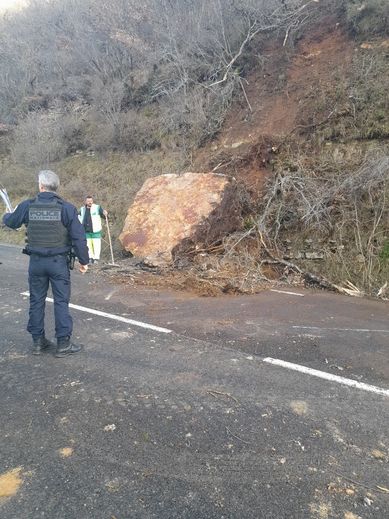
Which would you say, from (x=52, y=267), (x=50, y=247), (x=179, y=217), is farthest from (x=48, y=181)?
(x=179, y=217)

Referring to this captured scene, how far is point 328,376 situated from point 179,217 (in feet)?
20.2

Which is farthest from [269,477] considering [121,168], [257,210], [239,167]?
[121,168]

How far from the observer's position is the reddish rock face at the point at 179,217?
902 centimetres

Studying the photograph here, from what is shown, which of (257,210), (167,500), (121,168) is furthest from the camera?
(121,168)

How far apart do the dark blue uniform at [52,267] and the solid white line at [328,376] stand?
2.17 m

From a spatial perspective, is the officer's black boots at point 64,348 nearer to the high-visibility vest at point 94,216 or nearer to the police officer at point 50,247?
the police officer at point 50,247

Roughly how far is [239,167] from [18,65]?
2197 cm

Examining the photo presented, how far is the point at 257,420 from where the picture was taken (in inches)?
124

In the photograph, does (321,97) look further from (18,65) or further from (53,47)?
(18,65)

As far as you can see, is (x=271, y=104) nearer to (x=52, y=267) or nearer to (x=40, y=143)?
(x=52, y=267)

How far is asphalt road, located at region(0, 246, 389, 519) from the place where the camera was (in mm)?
2400

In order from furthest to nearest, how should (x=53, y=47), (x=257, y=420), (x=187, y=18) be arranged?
(x=53, y=47), (x=187, y=18), (x=257, y=420)

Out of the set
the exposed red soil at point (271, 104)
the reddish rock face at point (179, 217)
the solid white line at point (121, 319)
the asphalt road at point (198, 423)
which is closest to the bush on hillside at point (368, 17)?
the exposed red soil at point (271, 104)

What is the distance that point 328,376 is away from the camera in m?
3.86
